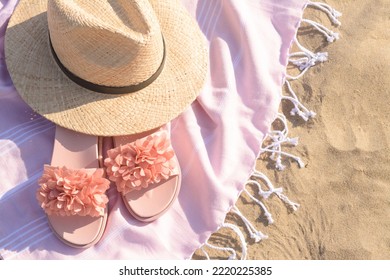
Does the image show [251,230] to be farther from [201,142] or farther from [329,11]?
[329,11]

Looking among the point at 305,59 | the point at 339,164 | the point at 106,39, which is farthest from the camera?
the point at 305,59

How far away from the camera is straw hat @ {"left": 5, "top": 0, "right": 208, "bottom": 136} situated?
1697 millimetres

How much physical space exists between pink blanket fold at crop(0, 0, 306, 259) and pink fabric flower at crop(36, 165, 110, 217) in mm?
120

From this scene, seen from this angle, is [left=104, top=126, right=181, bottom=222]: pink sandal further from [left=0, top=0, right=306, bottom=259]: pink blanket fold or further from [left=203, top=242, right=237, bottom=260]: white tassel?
[left=203, top=242, right=237, bottom=260]: white tassel

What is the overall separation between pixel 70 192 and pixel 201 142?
53 centimetres

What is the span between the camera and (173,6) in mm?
2006

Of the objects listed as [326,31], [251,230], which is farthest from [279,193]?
[326,31]

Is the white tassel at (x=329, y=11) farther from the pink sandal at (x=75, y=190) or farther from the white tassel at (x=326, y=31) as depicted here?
the pink sandal at (x=75, y=190)

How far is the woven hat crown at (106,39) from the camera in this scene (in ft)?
5.47

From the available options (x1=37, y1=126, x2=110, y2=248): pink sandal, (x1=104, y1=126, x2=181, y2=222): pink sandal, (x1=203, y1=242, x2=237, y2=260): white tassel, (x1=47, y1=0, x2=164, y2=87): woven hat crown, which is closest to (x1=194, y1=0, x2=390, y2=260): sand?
(x1=203, y1=242, x2=237, y2=260): white tassel

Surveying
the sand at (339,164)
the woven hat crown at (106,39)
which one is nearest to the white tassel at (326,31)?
the sand at (339,164)

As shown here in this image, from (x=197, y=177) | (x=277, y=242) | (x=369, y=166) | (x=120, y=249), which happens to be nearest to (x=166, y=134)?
(x=197, y=177)

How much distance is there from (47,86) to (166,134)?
44cm

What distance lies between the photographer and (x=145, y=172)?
1.80 metres
